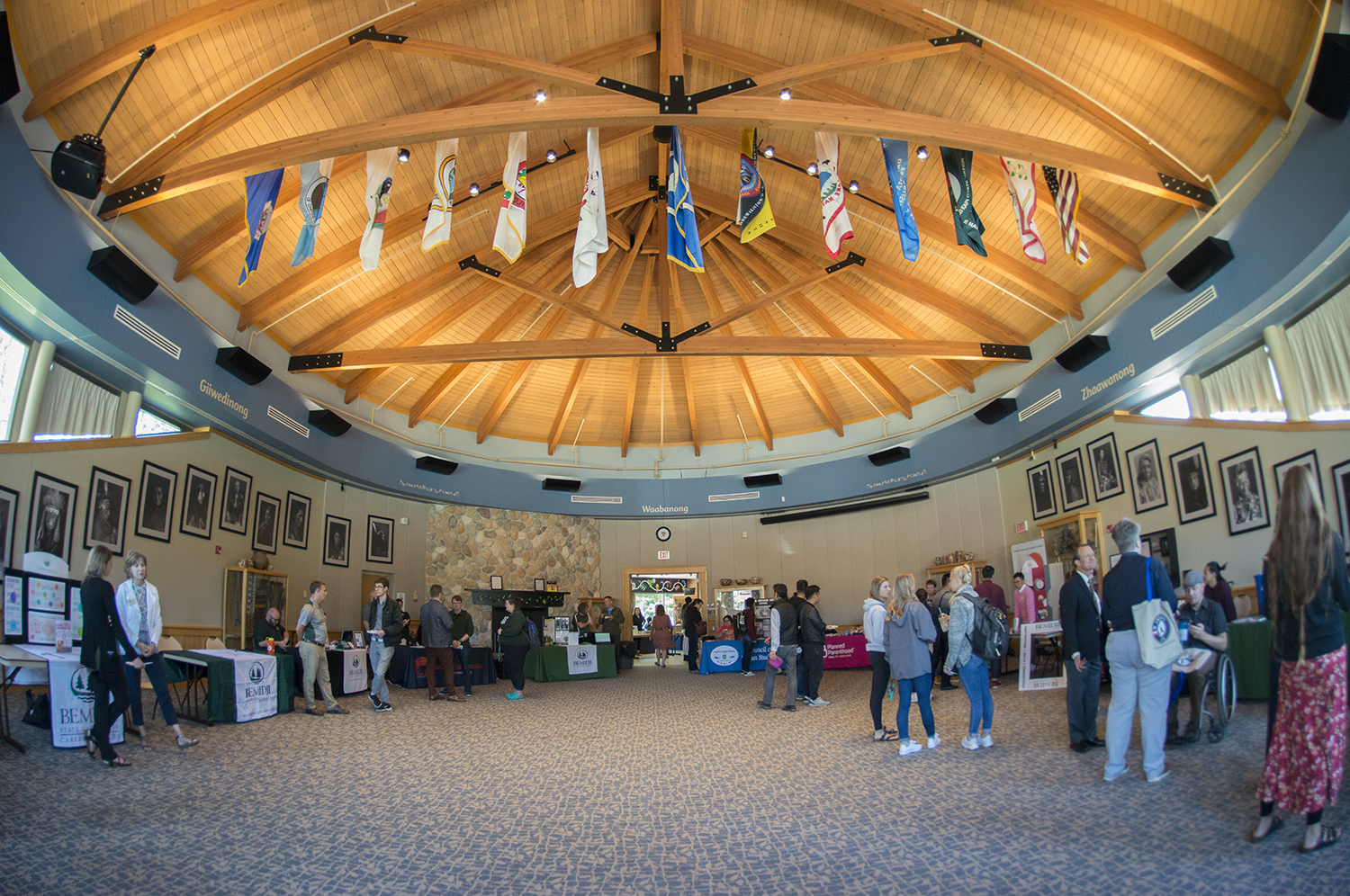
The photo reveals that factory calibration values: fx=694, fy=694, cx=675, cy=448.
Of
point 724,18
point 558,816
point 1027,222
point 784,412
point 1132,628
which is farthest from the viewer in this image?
point 784,412

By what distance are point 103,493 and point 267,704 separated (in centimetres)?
356

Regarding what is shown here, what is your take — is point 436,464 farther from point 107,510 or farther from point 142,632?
point 142,632

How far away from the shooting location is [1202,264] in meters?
8.08

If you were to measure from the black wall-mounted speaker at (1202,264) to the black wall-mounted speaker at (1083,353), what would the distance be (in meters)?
1.59

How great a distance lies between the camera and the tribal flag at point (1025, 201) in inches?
310

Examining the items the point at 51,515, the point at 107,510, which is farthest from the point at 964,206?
the point at 107,510

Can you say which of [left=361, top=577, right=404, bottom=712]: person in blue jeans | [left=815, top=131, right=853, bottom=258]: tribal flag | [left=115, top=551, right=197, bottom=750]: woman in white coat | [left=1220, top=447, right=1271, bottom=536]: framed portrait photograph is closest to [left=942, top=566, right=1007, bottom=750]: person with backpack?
[left=815, top=131, right=853, bottom=258]: tribal flag

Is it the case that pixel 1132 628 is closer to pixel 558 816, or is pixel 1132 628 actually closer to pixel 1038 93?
pixel 558 816

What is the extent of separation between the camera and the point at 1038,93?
8.39 meters

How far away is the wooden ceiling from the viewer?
7.02m

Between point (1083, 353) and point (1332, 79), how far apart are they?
469cm

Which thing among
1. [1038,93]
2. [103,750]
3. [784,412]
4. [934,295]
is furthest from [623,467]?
[103,750]

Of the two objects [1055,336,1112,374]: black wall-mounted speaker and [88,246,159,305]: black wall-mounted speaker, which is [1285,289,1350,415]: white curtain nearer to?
[1055,336,1112,374]: black wall-mounted speaker

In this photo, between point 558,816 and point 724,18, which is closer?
point 558,816
